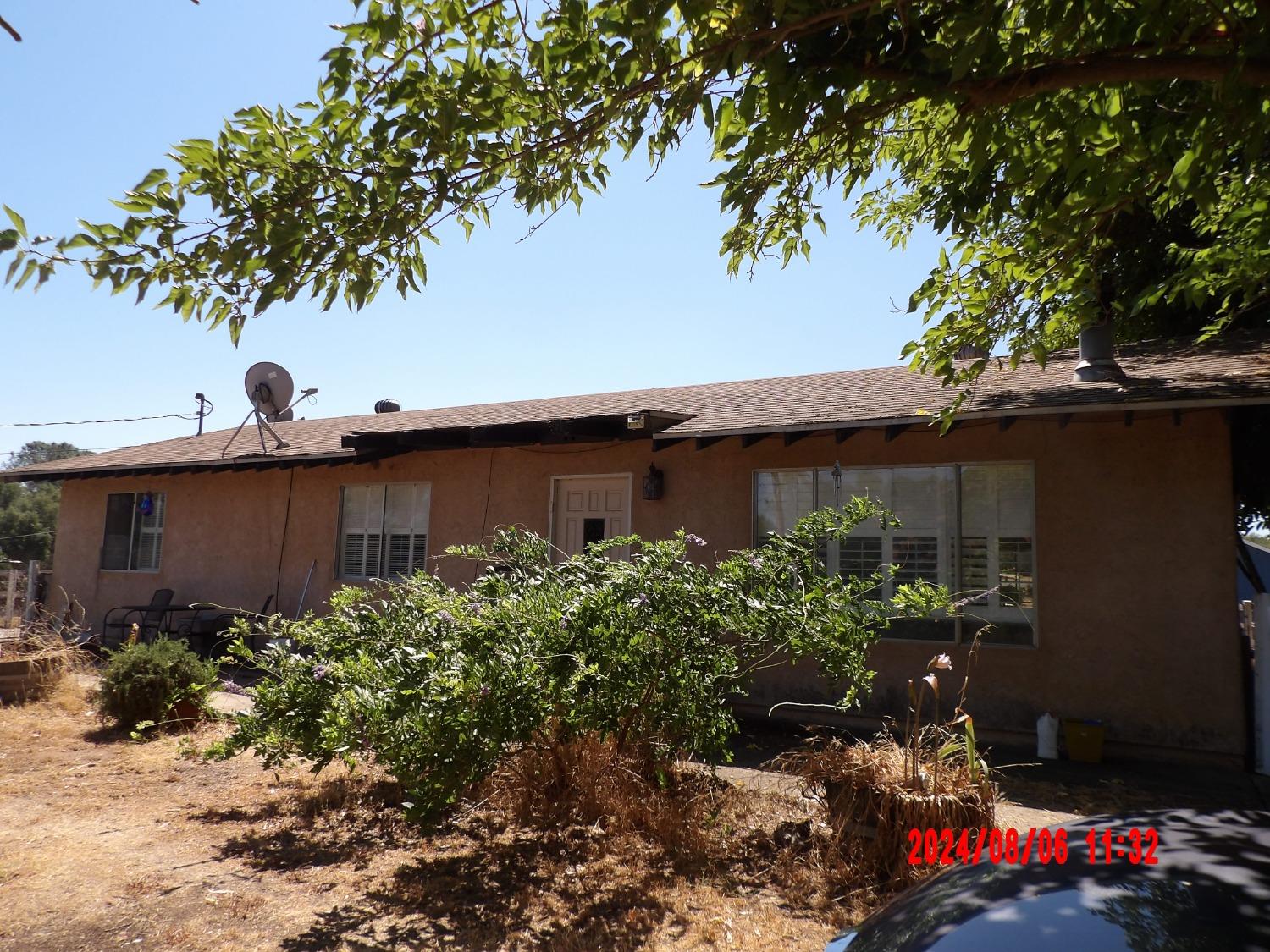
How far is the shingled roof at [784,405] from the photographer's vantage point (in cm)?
701

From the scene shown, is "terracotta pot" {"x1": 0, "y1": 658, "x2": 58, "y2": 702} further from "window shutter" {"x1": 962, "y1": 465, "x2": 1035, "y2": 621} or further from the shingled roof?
"window shutter" {"x1": 962, "y1": 465, "x2": 1035, "y2": 621}

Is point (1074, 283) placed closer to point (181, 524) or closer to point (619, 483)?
point (619, 483)

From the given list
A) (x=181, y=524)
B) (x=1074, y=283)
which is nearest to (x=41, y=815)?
(x=1074, y=283)

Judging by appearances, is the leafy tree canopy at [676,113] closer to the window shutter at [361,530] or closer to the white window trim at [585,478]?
the white window trim at [585,478]

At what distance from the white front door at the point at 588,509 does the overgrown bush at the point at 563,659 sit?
4496 millimetres

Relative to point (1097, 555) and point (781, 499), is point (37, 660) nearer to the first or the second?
point (781, 499)

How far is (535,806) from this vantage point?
17.3 feet

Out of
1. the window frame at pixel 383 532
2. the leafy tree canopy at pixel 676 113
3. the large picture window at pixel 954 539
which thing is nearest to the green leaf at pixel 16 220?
the leafy tree canopy at pixel 676 113

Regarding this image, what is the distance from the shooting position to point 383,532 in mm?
11875

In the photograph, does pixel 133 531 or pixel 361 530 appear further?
pixel 133 531

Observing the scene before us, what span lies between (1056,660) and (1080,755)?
0.80 m

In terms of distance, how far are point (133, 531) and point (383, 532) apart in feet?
19.5

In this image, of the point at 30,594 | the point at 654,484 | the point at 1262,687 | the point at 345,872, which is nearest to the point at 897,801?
the point at 345,872

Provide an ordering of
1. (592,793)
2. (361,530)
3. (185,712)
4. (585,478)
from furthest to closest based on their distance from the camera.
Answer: (361,530), (585,478), (185,712), (592,793)
